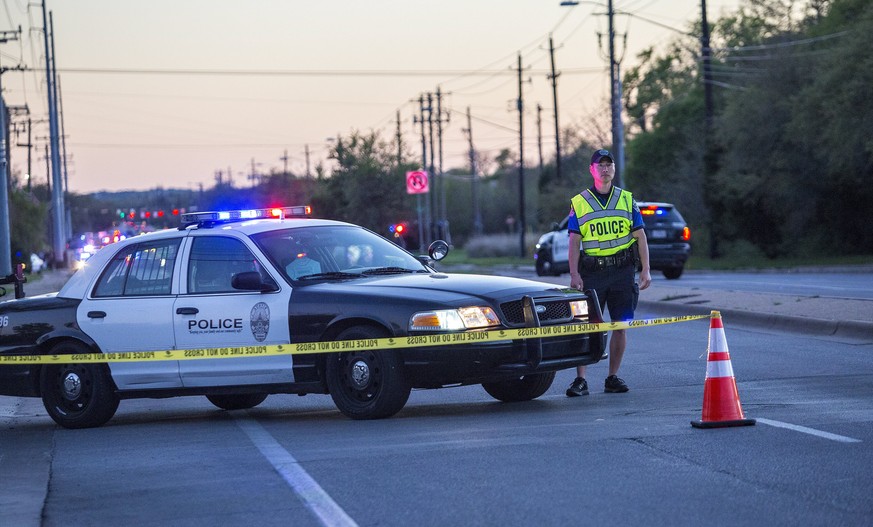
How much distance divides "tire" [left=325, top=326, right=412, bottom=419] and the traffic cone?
84.7 inches

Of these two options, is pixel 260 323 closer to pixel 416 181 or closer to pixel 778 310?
pixel 778 310

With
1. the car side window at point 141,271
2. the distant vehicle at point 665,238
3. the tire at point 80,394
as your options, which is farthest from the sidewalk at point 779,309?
the tire at point 80,394

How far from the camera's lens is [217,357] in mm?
10234

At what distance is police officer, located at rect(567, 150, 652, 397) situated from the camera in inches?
427

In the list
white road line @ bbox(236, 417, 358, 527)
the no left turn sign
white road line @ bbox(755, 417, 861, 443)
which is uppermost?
the no left turn sign

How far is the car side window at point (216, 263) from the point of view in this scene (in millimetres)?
10383

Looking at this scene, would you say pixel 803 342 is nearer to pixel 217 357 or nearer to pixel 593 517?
pixel 217 357

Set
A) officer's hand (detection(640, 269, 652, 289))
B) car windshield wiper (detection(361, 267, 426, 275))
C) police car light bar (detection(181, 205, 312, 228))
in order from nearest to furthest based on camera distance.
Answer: car windshield wiper (detection(361, 267, 426, 275)), officer's hand (detection(640, 269, 652, 289)), police car light bar (detection(181, 205, 312, 228))

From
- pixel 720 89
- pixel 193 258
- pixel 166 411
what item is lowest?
pixel 166 411

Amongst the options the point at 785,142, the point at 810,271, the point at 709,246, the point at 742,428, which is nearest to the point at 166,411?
the point at 742,428

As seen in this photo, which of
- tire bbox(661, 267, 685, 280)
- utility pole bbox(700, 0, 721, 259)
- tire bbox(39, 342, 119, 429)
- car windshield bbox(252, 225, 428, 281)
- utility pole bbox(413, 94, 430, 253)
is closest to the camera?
car windshield bbox(252, 225, 428, 281)

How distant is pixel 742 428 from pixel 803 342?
6193mm

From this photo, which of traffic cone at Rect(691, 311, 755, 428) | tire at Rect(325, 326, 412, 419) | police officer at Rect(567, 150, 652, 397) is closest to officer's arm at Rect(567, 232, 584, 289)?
police officer at Rect(567, 150, 652, 397)

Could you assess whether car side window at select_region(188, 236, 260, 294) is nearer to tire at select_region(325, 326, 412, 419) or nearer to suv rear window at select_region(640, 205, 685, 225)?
tire at select_region(325, 326, 412, 419)
